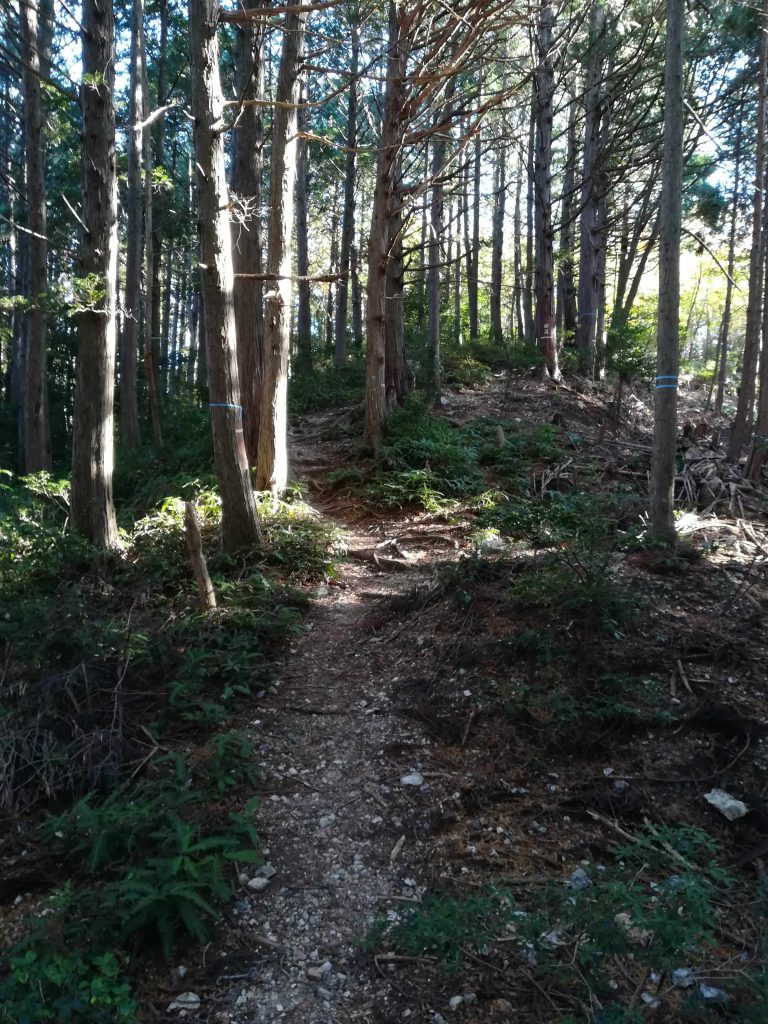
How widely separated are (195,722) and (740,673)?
12.7 feet

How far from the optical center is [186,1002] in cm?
303

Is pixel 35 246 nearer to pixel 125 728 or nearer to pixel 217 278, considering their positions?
pixel 217 278

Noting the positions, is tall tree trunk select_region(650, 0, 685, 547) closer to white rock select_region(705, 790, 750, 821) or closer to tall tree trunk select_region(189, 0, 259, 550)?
white rock select_region(705, 790, 750, 821)

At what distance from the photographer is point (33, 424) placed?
12.3m

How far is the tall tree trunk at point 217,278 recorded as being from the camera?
22.6 feet

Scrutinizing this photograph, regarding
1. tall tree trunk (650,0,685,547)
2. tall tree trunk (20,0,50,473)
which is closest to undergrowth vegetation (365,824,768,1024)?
tall tree trunk (650,0,685,547)

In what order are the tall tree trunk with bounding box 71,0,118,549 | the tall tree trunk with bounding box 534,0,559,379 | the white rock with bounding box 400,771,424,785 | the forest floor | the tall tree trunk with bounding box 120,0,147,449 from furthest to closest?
the tall tree trunk with bounding box 534,0,559,379 → the tall tree trunk with bounding box 120,0,147,449 → the tall tree trunk with bounding box 71,0,118,549 → the white rock with bounding box 400,771,424,785 → the forest floor

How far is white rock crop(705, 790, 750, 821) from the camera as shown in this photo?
385cm

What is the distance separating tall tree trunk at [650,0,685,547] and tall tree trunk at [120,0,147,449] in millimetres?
10827

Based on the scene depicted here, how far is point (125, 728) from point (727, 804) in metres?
3.82

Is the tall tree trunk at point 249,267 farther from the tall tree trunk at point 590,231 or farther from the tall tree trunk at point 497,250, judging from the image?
the tall tree trunk at point 497,250

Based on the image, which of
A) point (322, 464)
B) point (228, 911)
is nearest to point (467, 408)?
point (322, 464)

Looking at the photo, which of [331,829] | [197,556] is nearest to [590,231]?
[197,556]

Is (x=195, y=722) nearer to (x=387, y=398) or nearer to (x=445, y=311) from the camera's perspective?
(x=387, y=398)
